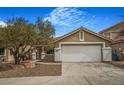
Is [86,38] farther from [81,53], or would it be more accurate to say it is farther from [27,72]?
[27,72]

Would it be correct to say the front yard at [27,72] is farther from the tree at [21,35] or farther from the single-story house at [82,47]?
the single-story house at [82,47]

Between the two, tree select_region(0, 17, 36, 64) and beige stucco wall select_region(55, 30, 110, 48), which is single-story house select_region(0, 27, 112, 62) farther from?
tree select_region(0, 17, 36, 64)

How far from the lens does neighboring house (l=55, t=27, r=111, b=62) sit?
26922 millimetres

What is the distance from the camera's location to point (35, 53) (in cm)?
3045

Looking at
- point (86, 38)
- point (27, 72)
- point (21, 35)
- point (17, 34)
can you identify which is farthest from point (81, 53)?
point (27, 72)

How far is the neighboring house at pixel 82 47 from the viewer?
26922 mm

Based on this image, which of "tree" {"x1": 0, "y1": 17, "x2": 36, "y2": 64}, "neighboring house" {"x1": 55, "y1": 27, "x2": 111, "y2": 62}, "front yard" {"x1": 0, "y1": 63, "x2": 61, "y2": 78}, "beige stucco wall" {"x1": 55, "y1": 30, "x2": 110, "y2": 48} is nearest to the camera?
"front yard" {"x1": 0, "y1": 63, "x2": 61, "y2": 78}

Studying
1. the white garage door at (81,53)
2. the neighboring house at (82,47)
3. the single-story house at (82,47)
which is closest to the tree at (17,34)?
the single-story house at (82,47)

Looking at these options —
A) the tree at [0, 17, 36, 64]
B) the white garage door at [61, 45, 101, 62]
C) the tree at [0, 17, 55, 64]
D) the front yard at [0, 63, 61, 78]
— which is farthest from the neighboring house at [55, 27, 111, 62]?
the front yard at [0, 63, 61, 78]

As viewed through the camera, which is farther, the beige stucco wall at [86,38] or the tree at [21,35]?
the beige stucco wall at [86,38]
